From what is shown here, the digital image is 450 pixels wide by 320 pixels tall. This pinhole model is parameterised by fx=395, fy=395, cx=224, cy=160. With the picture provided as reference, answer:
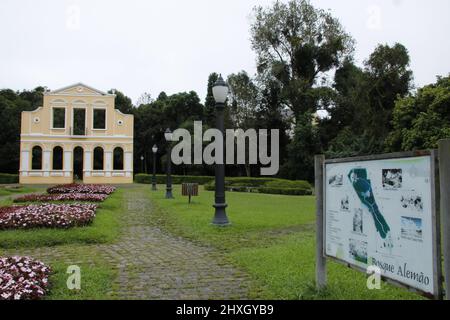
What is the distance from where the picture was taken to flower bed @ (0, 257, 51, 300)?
→ 3949mm

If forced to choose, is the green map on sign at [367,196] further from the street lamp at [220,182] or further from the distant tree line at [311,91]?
the distant tree line at [311,91]

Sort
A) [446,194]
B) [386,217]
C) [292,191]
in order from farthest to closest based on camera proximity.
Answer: [292,191] < [386,217] < [446,194]

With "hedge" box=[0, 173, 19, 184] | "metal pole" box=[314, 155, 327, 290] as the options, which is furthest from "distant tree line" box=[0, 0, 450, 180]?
"metal pole" box=[314, 155, 327, 290]

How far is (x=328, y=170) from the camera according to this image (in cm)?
438

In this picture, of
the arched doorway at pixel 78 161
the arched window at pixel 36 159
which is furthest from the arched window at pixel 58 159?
the arched window at pixel 36 159

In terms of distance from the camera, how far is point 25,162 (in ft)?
130

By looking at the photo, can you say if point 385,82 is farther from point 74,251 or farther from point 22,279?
point 22,279

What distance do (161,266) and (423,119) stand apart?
21.1 metres

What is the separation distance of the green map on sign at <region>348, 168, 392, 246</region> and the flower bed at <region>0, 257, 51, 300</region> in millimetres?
3404

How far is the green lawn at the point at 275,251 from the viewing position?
14.4 feet

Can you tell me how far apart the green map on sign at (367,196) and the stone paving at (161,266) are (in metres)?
1.70

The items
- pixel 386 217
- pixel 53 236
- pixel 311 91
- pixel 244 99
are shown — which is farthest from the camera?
pixel 244 99

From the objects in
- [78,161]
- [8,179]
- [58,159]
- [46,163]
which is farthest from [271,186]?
[58,159]

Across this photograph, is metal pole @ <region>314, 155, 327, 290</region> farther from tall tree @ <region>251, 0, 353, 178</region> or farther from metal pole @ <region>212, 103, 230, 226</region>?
tall tree @ <region>251, 0, 353, 178</region>
